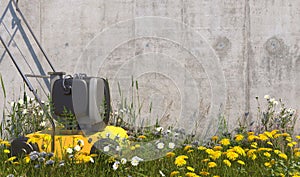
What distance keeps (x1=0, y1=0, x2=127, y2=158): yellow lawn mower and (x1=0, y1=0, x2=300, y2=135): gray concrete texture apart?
0.87 m

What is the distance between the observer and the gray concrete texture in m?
4.27

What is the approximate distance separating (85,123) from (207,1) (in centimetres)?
183

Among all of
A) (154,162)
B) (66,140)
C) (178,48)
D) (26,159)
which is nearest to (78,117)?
(66,140)

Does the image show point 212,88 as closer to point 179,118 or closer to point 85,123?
point 179,118

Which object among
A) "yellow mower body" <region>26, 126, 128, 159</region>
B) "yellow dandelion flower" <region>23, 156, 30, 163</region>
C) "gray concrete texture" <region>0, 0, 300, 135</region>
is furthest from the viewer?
"gray concrete texture" <region>0, 0, 300, 135</region>

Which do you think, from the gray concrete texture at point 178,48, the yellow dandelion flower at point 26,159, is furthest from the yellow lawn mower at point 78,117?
the gray concrete texture at point 178,48

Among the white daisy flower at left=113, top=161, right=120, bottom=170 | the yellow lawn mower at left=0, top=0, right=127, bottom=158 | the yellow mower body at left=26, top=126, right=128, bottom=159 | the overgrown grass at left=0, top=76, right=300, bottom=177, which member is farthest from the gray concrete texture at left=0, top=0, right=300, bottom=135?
the white daisy flower at left=113, top=161, right=120, bottom=170

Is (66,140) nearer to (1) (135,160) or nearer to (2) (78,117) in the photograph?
(2) (78,117)

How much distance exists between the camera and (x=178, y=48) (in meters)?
4.34

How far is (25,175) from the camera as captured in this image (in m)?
2.67

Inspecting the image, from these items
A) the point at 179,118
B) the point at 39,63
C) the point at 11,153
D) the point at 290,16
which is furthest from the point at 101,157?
the point at 290,16

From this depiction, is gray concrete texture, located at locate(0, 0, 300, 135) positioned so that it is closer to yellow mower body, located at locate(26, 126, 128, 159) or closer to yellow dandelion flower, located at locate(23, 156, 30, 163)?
yellow mower body, located at locate(26, 126, 128, 159)

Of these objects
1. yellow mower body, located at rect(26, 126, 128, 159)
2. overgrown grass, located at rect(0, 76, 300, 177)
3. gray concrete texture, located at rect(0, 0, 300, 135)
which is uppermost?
gray concrete texture, located at rect(0, 0, 300, 135)

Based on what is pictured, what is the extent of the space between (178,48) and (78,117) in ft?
4.77
